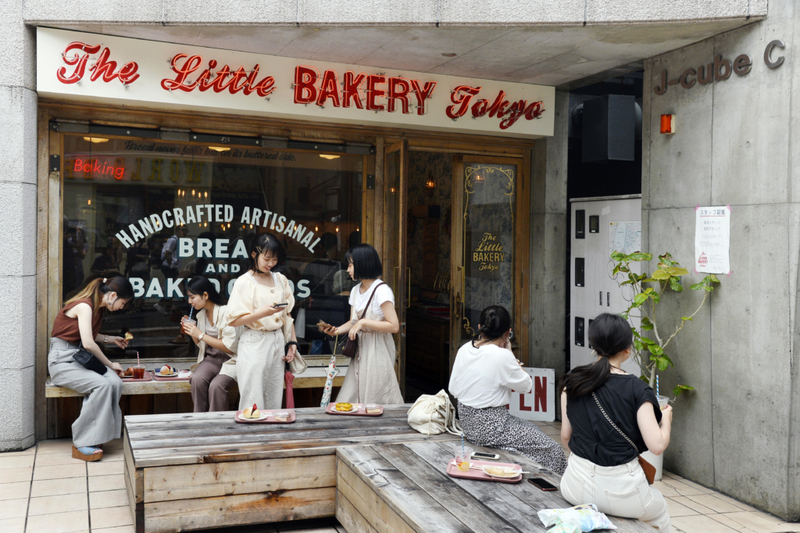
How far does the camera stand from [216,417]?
468 cm

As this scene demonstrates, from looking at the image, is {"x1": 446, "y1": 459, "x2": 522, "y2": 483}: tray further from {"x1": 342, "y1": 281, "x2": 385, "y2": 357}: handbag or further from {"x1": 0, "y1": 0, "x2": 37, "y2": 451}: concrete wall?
{"x1": 0, "y1": 0, "x2": 37, "y2": 451}: concrete wall

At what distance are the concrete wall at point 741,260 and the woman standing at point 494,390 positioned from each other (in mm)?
1660

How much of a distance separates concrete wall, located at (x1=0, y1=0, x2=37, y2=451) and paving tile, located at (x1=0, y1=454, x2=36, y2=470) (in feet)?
0.43

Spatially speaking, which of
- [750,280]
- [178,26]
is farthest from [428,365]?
[178,26]

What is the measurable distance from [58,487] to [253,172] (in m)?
3.05

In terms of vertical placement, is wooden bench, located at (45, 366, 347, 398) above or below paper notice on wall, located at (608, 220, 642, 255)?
below

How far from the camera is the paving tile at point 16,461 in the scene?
507cm

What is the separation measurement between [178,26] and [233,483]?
3.33 meters

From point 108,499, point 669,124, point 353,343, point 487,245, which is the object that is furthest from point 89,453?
point 669,124

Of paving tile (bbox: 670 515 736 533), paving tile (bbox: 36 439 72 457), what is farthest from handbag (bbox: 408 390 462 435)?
paving tile (bbox: 36 439 72 457)

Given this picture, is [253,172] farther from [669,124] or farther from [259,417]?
[669,124]

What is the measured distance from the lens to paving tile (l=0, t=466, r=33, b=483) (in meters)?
4.81

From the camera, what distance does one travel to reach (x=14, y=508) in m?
4.34

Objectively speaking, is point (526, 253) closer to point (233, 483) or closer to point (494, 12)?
point (494, 12)
